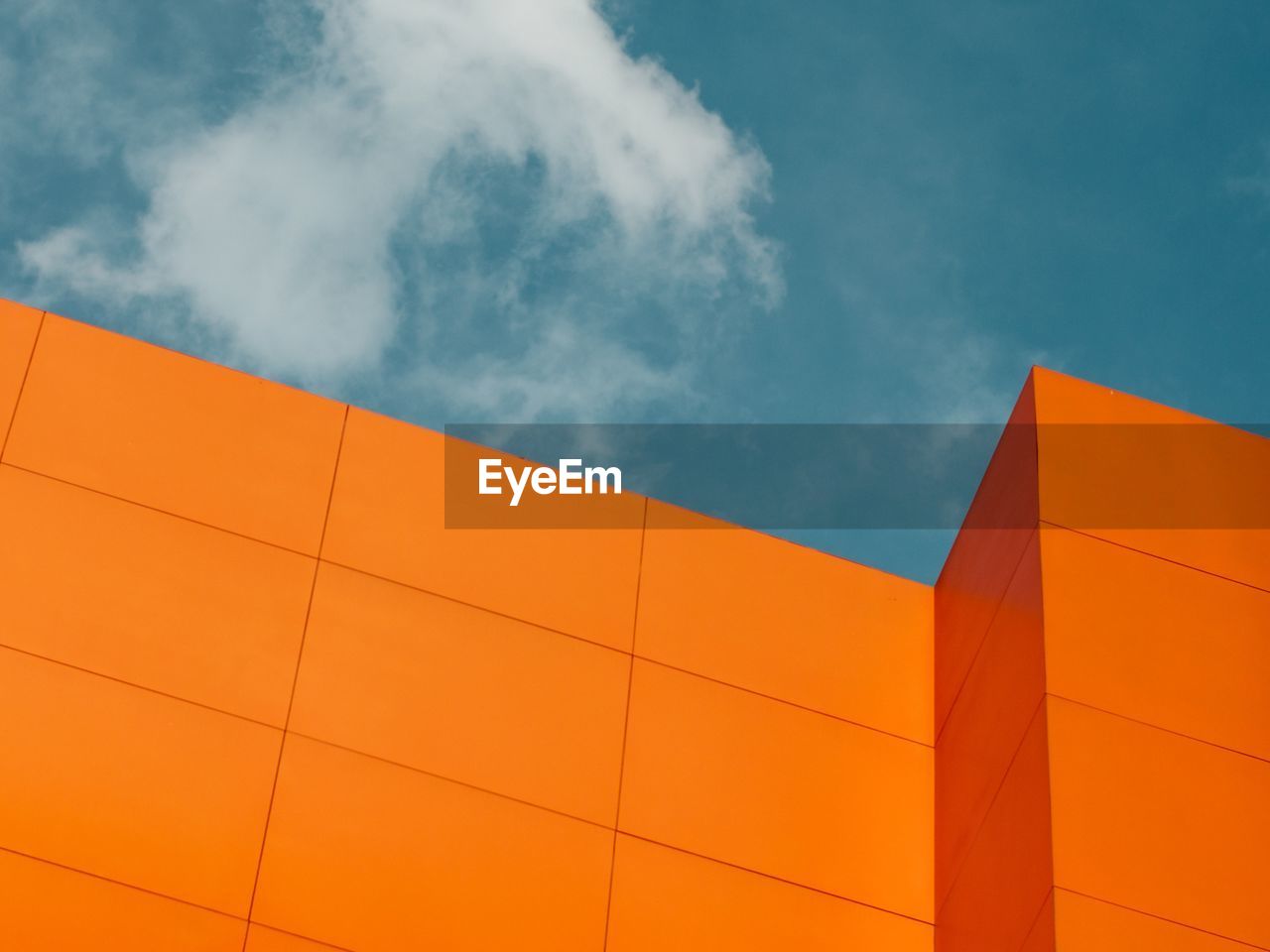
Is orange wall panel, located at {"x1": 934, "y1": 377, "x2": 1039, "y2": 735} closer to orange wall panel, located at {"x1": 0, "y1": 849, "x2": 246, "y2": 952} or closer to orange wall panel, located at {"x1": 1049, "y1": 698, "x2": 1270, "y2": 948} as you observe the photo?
orange wall panel, located at {"x1": 1049, "y1": 698, "x2": 1270, "y2": 948}

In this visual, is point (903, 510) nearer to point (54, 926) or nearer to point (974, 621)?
point (974, 621)

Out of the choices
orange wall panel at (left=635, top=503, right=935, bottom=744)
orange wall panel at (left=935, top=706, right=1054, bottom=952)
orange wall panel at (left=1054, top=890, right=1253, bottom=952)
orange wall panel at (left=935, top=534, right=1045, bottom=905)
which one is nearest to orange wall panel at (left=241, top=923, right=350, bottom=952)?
orange wall panel at (left=635, top=503, right=935, bottom=744)

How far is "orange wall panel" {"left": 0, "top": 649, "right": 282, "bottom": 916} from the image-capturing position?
1105 centimetres

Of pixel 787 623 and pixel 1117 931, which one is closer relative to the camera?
pixel 1117 931

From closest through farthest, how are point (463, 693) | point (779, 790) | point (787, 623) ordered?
point (463, 693)
point (779, 790)
point (787, 623)

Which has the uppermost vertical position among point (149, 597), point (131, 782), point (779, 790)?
point (149, 597)

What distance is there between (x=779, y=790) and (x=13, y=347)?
7.34m

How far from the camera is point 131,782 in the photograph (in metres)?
11.4

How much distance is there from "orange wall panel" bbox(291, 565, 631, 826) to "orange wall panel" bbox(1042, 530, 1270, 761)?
372 centimetres

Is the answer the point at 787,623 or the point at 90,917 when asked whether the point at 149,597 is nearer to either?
the point at 90,917

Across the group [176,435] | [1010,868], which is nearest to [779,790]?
[1010,868]

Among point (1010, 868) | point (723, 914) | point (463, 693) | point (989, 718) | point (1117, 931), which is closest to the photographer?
point (1117, 931)

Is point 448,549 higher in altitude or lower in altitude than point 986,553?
lower

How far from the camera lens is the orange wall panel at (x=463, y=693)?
12.3 metres
